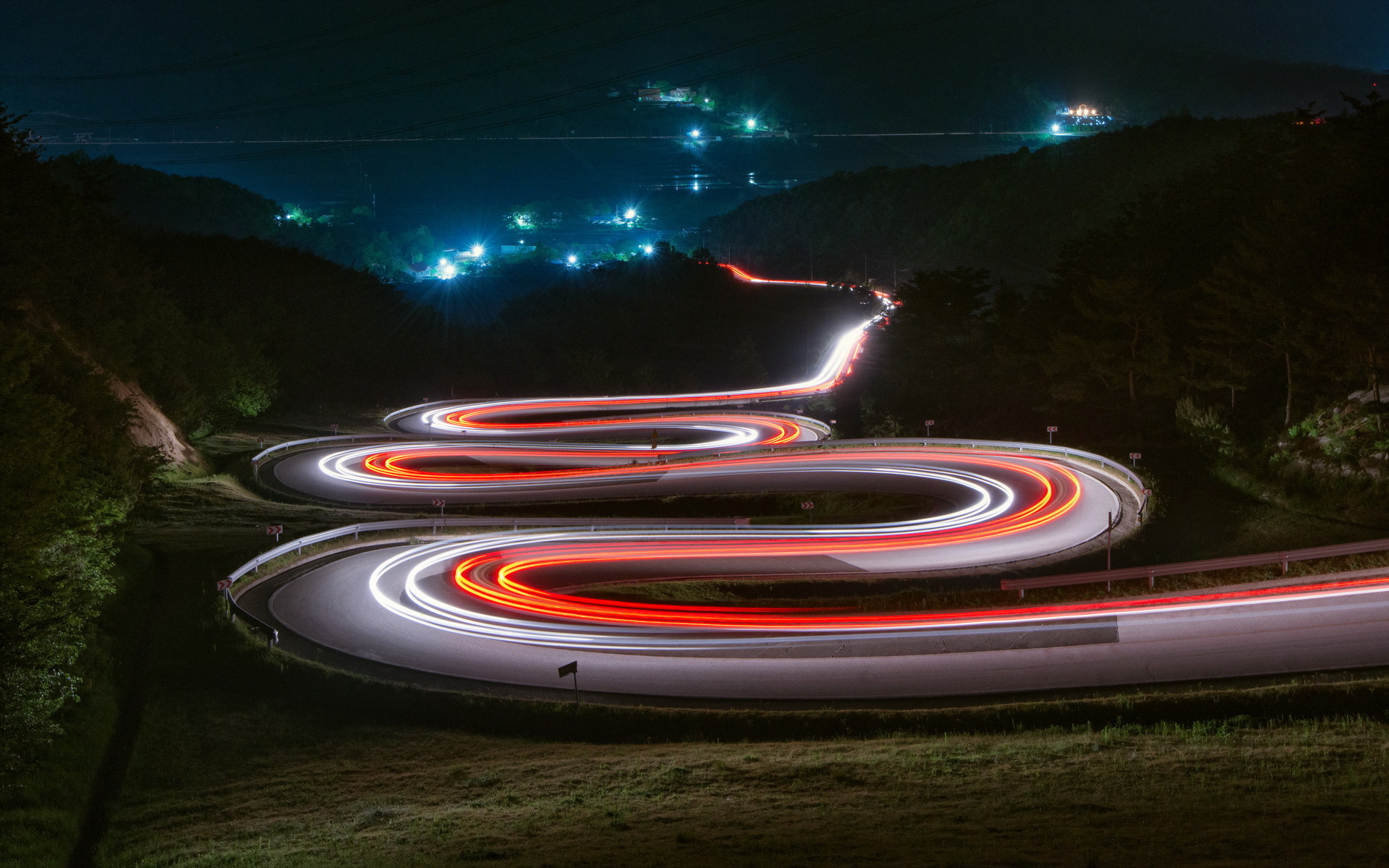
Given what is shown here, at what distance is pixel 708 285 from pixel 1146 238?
280ft

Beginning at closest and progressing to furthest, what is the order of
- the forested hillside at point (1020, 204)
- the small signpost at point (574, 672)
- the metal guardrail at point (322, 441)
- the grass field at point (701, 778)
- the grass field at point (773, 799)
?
the grass field at point (773, 799) < the grass field at point (701, 778) < the small signpost at point (574, 672) < the metal guardrail at point (322, 441) < the forested hillside at point (1020, 204)

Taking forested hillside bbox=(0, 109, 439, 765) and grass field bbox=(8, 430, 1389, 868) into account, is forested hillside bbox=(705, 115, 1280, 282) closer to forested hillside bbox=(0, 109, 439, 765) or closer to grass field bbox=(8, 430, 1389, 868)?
forested hillside bbox=(0, 109, 439, 765)

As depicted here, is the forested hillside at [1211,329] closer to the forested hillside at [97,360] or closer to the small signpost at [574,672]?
the small signpost at [574,672]

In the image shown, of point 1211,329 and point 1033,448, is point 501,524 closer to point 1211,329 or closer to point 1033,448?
point 1033,448

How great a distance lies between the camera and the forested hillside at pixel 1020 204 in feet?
486

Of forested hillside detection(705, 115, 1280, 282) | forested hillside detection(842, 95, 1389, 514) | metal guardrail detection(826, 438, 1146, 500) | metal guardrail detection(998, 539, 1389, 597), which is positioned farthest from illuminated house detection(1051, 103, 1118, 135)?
metal guardrail detection(998, 539, 1389, 597)

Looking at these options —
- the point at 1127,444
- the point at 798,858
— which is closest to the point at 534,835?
the point at 798,858

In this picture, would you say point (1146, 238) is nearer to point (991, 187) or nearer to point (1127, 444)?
point (1127, 444)

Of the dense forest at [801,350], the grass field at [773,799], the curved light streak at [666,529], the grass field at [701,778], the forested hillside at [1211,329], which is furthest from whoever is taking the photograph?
the forested hillside at [1211,329]

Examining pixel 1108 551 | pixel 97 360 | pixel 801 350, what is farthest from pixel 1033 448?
pixel 801 350

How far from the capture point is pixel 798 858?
37.2 ft

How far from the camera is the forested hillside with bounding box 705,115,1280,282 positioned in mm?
148000

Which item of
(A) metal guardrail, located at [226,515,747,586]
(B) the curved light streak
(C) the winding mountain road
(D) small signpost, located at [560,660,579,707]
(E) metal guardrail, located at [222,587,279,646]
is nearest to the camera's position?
(D) small signpost, located at [560,660,579,707]

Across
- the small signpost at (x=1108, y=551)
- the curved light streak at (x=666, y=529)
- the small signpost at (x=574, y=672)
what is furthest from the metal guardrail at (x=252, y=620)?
the small signpost at (x=1108, y=551)
